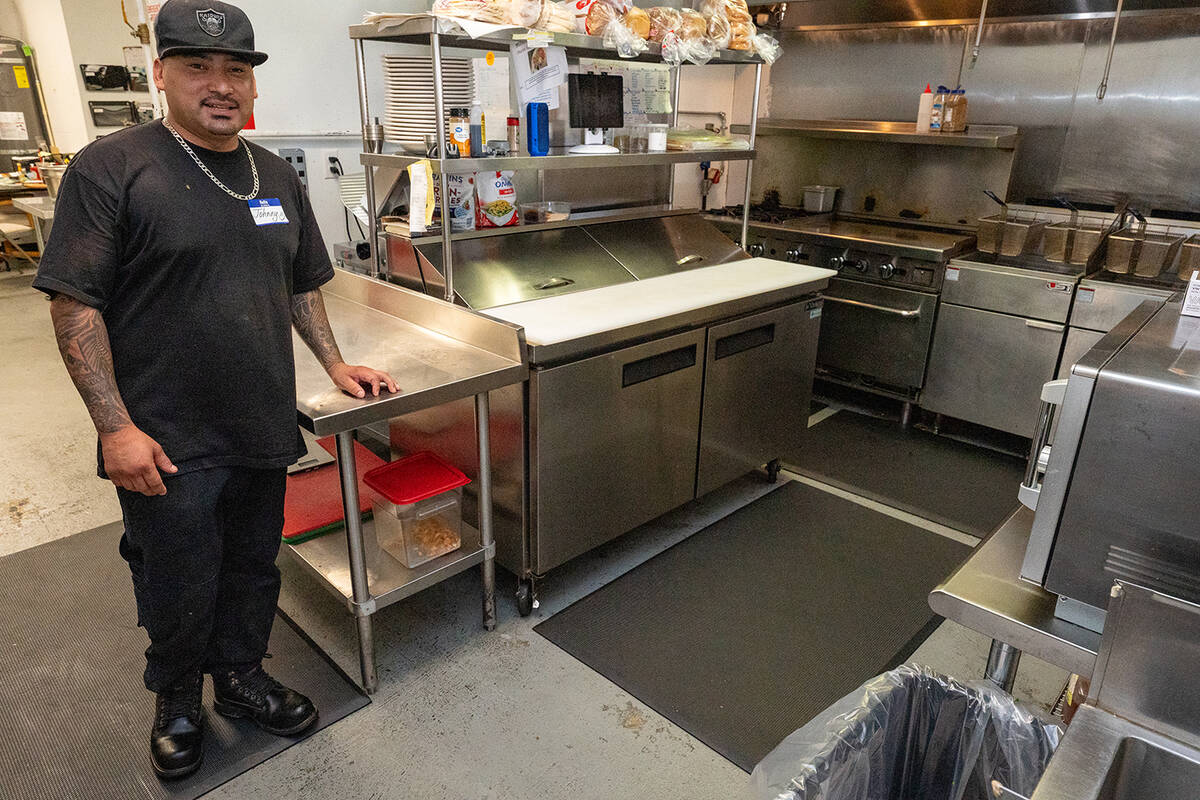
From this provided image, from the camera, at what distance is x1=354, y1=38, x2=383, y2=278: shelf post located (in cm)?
231

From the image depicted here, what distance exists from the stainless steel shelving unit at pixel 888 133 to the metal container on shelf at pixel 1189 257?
2.75 ft

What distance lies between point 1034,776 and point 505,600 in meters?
1.60

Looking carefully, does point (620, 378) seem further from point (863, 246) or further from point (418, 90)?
point (863, 246)

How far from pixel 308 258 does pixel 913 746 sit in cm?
152

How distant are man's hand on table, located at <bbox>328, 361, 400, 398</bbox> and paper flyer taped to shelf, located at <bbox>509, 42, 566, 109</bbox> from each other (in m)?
1.06

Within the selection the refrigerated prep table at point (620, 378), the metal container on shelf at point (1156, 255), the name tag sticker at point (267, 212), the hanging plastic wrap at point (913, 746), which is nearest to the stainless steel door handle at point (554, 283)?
the refrigerated prep table at point (620, 378)

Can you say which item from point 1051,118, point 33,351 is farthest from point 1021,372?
point 33,351

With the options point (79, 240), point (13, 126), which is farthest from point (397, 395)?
point (13, 126)

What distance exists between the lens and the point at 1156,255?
302cm

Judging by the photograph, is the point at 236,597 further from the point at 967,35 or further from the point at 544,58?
the point at 967,35

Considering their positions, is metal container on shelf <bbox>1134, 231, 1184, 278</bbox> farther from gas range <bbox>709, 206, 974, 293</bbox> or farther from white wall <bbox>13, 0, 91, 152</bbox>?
white wall <bbox>13, 0, 91, 152</bbox>

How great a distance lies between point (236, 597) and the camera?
1791 mm

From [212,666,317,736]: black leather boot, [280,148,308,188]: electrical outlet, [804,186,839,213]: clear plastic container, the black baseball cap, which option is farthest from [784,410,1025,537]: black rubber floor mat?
the black baseball cap

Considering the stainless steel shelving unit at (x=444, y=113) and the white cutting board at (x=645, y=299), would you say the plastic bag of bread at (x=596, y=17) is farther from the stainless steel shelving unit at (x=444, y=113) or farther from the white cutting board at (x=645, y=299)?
the white cutting board at (x=645, y=299)
